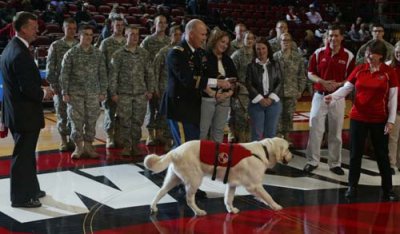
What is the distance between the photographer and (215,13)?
18922 mm

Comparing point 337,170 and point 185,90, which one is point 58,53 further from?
point 337,170

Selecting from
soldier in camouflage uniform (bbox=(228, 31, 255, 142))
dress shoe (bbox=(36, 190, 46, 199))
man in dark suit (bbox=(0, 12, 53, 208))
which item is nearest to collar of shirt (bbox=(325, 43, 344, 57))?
soldier in camouflage uniform (bbox=(228, 31, 255, 142))

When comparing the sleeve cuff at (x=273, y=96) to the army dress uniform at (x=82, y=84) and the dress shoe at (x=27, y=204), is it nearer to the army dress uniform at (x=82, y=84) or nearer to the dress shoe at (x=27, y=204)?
the army dress uniform at (x=82, y=84)

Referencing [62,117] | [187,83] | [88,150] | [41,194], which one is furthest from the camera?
[62,117]

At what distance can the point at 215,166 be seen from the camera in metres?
5.53

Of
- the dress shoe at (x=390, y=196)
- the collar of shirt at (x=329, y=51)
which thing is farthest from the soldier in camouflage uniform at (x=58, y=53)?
the dress shoe at (x=390, y=196)

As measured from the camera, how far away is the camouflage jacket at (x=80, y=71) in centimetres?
760

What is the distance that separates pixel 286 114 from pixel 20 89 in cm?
412

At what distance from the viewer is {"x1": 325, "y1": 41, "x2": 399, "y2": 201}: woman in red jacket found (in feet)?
20.2

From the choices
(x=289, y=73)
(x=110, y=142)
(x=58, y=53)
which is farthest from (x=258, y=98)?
(x=58, y=53)

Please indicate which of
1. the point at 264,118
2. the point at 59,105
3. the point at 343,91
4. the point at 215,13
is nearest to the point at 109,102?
the point at 59,105

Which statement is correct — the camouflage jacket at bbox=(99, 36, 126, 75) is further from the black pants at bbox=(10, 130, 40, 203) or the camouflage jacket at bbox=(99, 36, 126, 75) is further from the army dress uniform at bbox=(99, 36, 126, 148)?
the black pants at bbox=(10, 130, 40, 203)

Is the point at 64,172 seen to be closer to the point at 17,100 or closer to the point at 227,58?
the point at 17,100

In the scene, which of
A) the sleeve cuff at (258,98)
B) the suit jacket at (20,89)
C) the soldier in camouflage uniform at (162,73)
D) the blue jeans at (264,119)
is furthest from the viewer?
the soldier in camouflage uniform at (162,73)
